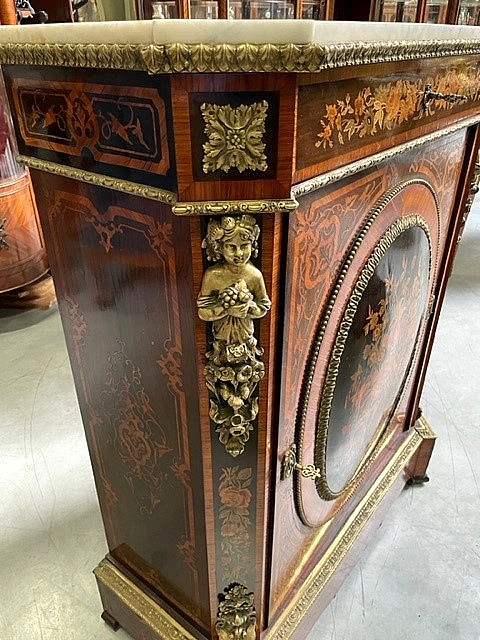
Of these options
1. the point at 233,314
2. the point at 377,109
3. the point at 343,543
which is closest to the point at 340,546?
the point at 343,543

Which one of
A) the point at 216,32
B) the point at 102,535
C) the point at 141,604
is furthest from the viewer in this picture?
the point at 102,535

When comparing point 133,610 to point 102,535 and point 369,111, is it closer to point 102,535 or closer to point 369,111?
point 102,535

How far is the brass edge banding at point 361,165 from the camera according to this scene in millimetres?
496

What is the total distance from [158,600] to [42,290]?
1.72m

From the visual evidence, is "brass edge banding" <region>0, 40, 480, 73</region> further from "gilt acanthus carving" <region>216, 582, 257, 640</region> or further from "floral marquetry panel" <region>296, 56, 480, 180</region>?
"gilt acanthus carving" <region>216, 582, 257, 640</region>

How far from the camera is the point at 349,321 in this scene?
2.39ft

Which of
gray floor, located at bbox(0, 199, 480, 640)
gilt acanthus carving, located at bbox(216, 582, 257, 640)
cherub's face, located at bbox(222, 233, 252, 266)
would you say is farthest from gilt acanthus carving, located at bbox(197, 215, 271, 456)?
gray floor, located at bbox(0, 199, 480, 640)

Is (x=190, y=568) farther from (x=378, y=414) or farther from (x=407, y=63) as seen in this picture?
(x=407, y=63)

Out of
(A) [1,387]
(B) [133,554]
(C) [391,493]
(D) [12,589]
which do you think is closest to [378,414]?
(C) [391,493]

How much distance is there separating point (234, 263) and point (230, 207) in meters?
0.06

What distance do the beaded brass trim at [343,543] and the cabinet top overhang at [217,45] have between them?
92cm

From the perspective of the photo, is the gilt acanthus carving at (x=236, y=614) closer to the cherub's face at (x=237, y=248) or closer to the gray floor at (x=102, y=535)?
the gray floor at (x=102, y=535)

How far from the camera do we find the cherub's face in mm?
481

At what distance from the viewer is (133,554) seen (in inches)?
38.1
